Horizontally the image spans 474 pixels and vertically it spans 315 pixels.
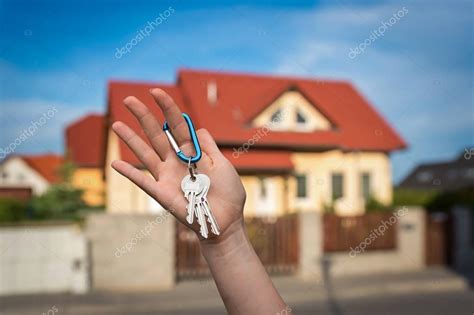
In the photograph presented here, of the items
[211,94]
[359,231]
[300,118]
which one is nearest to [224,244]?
[359,231]

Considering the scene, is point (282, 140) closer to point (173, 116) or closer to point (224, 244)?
point (173, 116)

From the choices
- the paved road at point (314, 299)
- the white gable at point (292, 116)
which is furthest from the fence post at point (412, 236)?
the white gable at point (292, 116)

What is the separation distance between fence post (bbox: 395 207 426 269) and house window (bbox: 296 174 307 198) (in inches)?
333

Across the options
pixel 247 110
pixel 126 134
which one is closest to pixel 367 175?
pixel 247 110

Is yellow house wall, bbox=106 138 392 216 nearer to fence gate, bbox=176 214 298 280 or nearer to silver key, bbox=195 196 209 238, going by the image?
fence gate, bbox=176 214 298 280

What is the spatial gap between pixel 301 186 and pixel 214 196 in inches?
791

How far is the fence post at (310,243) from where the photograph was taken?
11578mm

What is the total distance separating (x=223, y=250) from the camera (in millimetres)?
1468

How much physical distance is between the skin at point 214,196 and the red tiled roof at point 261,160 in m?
16.6

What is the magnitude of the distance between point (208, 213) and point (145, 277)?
9.41 m

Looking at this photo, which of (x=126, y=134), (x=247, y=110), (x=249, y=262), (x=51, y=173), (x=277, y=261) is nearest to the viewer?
(x=249, y=262)

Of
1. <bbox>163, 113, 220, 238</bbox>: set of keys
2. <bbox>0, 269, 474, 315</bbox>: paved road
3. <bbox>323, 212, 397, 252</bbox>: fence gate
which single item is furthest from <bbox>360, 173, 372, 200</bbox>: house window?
<bbox>163, 113, 220, 238</bbox>: set of keys

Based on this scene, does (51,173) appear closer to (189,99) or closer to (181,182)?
(189,99)

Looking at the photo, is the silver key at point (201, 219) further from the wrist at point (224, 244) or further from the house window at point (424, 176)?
the house window at point (424, 176)
